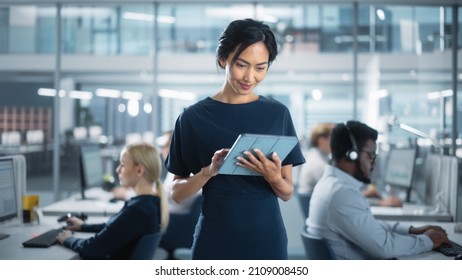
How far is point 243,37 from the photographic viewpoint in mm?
1446

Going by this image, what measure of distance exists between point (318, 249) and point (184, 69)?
4.15m

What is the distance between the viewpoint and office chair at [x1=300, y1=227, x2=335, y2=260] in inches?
81.2

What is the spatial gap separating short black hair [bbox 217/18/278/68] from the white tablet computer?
0.76ft

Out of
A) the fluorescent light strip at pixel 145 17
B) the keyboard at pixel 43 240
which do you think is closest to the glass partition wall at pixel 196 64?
the fluorescent light strip at pixel 145 17

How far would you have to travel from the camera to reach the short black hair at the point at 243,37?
144cm

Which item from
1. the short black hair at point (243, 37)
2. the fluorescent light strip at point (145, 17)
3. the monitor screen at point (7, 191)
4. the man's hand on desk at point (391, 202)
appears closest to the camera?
the short black hair at point (243, 37)

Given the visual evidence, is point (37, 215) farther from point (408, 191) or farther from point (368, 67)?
point (368, 67)

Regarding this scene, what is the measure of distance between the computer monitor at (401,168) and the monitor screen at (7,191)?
7.76ft

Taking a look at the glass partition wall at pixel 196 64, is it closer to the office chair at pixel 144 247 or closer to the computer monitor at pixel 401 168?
the computer monitor at pixel 401 168

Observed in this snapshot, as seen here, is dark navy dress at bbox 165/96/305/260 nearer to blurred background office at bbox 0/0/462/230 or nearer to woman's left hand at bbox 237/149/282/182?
woman's left hand at bbox 237/149/282/182

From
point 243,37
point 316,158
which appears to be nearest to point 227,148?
point 243,37

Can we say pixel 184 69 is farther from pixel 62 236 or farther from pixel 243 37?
pixel 243 37

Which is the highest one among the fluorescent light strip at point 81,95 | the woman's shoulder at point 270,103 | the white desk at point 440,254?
the fluorescent light strip at point 81,95
